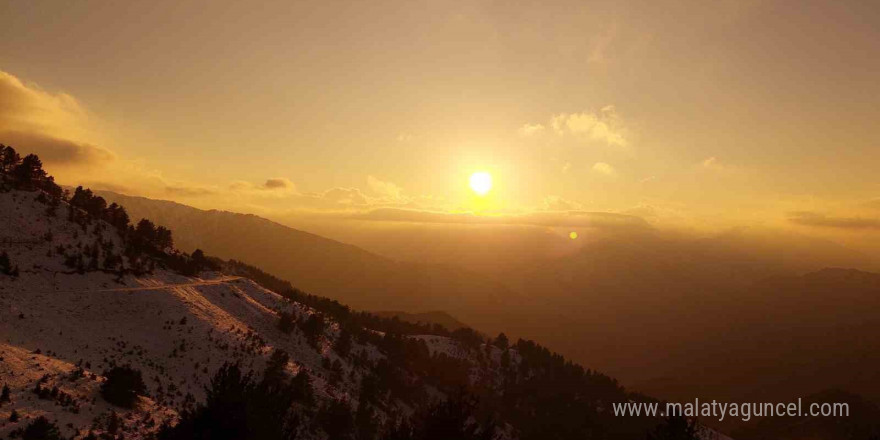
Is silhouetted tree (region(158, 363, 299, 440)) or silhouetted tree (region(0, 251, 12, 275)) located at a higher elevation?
silhouetted tree (region(0, 251, 12, 275))

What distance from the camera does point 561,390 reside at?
106688 mm

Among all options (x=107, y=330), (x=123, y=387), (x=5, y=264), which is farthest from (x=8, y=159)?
(x=123, y=387)

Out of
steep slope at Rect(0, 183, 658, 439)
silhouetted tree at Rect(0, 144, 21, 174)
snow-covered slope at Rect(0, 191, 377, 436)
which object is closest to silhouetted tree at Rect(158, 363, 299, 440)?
steep slope at Rect(0, 183, 658, 439)

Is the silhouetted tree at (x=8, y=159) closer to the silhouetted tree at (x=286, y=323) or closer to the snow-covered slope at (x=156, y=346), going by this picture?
the snow-covered slope at (x=156, y=346)

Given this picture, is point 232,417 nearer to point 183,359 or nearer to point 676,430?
point 676,430

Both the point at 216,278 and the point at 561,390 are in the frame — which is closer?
the point at 216,278

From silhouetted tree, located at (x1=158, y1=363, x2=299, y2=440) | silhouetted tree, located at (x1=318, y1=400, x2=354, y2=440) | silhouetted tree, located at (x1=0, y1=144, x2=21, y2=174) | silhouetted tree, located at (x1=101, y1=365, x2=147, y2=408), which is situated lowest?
silhouetted tree, located at (x1=318, y1=400, x2=354, y2=440)

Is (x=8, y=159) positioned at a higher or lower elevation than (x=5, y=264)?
higher

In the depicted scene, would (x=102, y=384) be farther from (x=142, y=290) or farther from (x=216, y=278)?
(x=216, y=278)

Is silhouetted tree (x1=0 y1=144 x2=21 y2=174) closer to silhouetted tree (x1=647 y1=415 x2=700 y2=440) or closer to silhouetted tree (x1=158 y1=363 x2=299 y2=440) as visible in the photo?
silhouetted tree (x1=158 y1=363 x2=299 y2=440)

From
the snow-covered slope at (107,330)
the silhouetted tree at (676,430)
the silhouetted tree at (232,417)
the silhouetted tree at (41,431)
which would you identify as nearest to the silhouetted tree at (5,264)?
the snow-covered slope at (107,330)

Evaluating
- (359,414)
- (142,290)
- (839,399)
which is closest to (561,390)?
(359,414)

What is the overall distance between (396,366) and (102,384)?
166 feet

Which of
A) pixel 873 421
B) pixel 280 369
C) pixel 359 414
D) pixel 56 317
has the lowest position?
pixel 873 421
